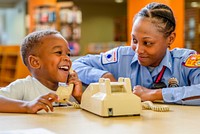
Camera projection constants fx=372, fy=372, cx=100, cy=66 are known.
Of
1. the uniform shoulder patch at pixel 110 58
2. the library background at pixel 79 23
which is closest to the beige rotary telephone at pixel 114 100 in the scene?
the uniform shoulder patch at pixel 110 58

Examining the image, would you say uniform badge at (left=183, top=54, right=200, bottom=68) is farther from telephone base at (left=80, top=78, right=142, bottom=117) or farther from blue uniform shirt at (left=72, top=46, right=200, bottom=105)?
telephone base at (left=80, top=78, right=142, bottom=117)

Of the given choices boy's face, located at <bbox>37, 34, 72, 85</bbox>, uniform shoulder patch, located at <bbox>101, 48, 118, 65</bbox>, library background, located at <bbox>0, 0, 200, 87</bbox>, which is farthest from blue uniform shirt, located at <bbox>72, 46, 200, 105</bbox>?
library background, located at <bbox>0, 0, 200, 87</bbox>

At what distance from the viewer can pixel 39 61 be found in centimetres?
171

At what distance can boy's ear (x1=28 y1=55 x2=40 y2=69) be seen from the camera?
1.72 metres

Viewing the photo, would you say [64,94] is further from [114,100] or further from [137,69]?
[137,69]

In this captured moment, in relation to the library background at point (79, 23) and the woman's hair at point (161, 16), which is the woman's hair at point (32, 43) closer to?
the woman's hair at point (161, 16)

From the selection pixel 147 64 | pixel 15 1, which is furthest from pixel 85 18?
pixel 147 64

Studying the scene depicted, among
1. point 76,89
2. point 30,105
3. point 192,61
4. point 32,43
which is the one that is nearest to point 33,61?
point 32,43

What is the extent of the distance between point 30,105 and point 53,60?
36 cm

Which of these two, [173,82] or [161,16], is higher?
[161,16]

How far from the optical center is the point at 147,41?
5.70 feet

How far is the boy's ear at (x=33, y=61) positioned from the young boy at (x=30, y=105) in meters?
0.36

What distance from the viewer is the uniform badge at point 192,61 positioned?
179 centimetres

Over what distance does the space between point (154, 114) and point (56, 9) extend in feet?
28.8
